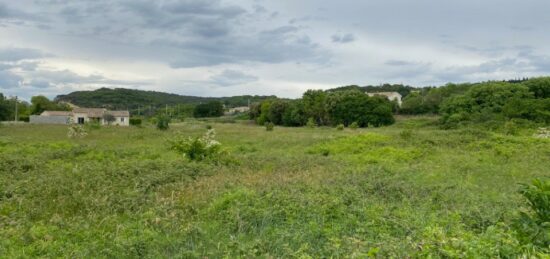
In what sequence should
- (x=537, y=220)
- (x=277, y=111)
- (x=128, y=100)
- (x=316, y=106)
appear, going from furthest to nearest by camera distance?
(x=128, y=100) < (x=277, y=111) < (x=316, y=106) < (x=537, y=220)

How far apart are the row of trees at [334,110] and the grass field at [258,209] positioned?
131 feet

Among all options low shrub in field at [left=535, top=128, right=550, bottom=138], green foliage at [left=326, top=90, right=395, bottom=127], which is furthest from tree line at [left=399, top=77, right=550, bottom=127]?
green foliage at [left=326, top=90, right=395, bottom=127]

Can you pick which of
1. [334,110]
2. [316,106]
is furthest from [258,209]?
[316,106]

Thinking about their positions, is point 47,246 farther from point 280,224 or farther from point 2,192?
point 2,192

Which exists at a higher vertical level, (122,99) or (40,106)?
(122,99)

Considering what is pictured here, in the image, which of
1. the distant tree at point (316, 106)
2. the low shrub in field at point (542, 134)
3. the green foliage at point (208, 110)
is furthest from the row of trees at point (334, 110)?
the low shrub in field at point (542, 134)

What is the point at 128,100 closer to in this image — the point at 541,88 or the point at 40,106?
the point at 40,106

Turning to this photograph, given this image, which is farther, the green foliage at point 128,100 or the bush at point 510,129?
the green foliage at point 128,100

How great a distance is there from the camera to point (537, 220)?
4.55 m

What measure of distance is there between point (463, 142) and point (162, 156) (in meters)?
13.5

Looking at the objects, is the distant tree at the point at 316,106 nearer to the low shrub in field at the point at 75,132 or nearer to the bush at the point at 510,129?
the bush at the point at 510,129

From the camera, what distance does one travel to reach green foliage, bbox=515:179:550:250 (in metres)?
4.16

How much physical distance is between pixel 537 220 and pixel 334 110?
51343 mm

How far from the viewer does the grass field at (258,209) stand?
4.41m
